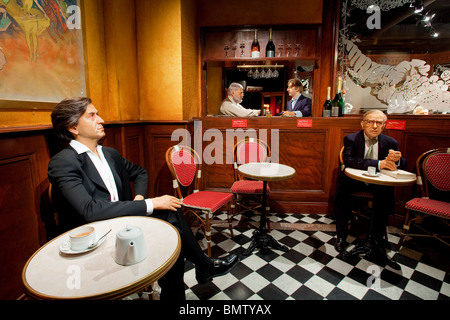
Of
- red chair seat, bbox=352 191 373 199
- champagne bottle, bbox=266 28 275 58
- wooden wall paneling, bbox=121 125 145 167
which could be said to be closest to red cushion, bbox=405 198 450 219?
red chair seat, bbox=352 191 373 199

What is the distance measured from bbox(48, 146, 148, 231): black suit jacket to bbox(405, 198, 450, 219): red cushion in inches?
97.3

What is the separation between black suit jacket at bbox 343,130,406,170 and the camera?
7.92 ft

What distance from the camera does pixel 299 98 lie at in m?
4.35

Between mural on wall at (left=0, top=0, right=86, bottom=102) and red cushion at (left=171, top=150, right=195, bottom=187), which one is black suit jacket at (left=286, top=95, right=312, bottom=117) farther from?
mural on wall at (left=0, top=0, right=86, bottom=102)

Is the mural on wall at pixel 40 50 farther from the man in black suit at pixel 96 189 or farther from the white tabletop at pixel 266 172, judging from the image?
the white tabletop at pixel 266 172

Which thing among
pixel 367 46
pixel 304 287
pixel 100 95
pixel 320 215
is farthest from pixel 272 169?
pixel 367 46

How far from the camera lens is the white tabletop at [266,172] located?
2.21m

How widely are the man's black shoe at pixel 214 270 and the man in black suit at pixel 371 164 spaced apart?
1.26m

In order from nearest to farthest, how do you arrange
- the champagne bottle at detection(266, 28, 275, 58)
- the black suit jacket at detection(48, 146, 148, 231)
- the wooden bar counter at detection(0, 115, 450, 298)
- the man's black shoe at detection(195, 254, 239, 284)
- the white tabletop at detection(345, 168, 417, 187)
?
1. the black suit jacket at detection(48, 146, 148, 231)
2. the man's black shoe at detection(195, 254, 239, 284)
3. the white tabletop at detection(345, 168, 417, 187)
4. the wooden bar counter at detection(0, 115, 450, 298)
5. the champagne bottle at detection(266, 28, 275, 58)

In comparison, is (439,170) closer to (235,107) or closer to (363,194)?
(363,194)

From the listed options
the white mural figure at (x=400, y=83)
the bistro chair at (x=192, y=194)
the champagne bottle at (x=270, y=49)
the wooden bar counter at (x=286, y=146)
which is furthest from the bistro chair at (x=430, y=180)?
the champagne bottle at (x=270, y=49)
